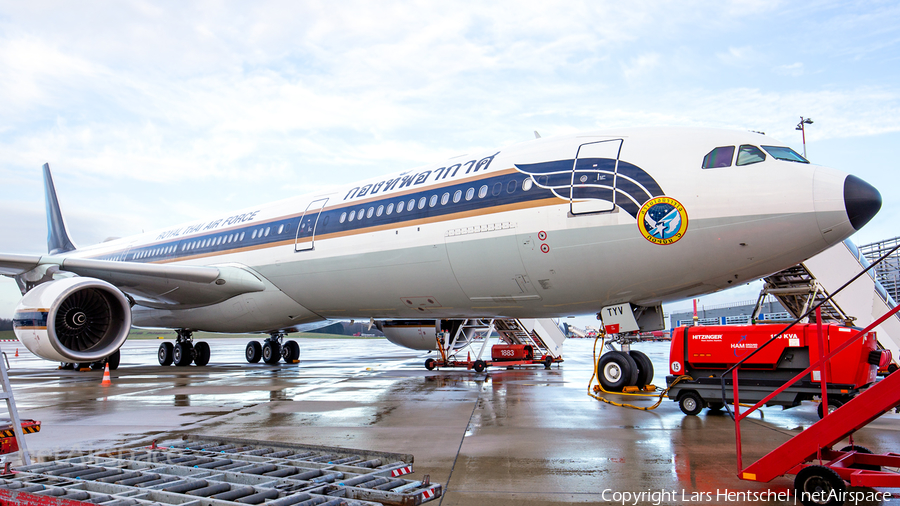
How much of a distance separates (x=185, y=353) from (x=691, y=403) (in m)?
16.2

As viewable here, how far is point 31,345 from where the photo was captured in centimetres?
1016

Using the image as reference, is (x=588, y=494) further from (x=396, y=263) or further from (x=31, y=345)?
(x=31, y=345)

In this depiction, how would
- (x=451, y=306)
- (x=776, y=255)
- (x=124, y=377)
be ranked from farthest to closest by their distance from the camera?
(x=124, y=377)
(x=451, y=306)
(x=776, y=255)

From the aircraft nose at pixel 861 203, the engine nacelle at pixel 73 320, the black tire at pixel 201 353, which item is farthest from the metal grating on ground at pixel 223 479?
the black tire at pixel 201 353

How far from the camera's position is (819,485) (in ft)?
12.2

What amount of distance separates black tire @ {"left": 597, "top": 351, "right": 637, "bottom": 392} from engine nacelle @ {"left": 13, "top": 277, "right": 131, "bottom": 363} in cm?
863

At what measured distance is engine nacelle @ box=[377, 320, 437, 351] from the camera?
14766 millimetres

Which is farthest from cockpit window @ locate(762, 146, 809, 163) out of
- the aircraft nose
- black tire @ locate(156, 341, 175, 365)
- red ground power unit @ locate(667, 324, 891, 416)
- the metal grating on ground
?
black tire @ locate(156, 341, 175, 365)

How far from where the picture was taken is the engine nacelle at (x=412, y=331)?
581 inches

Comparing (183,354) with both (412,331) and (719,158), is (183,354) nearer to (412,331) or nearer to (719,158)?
(412,331)

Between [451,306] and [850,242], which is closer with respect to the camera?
[451,306]

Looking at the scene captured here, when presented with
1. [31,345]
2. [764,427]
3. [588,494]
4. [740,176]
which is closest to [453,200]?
[740,176]

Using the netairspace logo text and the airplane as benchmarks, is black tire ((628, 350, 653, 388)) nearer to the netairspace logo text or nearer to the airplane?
the airplane

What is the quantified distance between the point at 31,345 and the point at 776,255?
11805 mm
